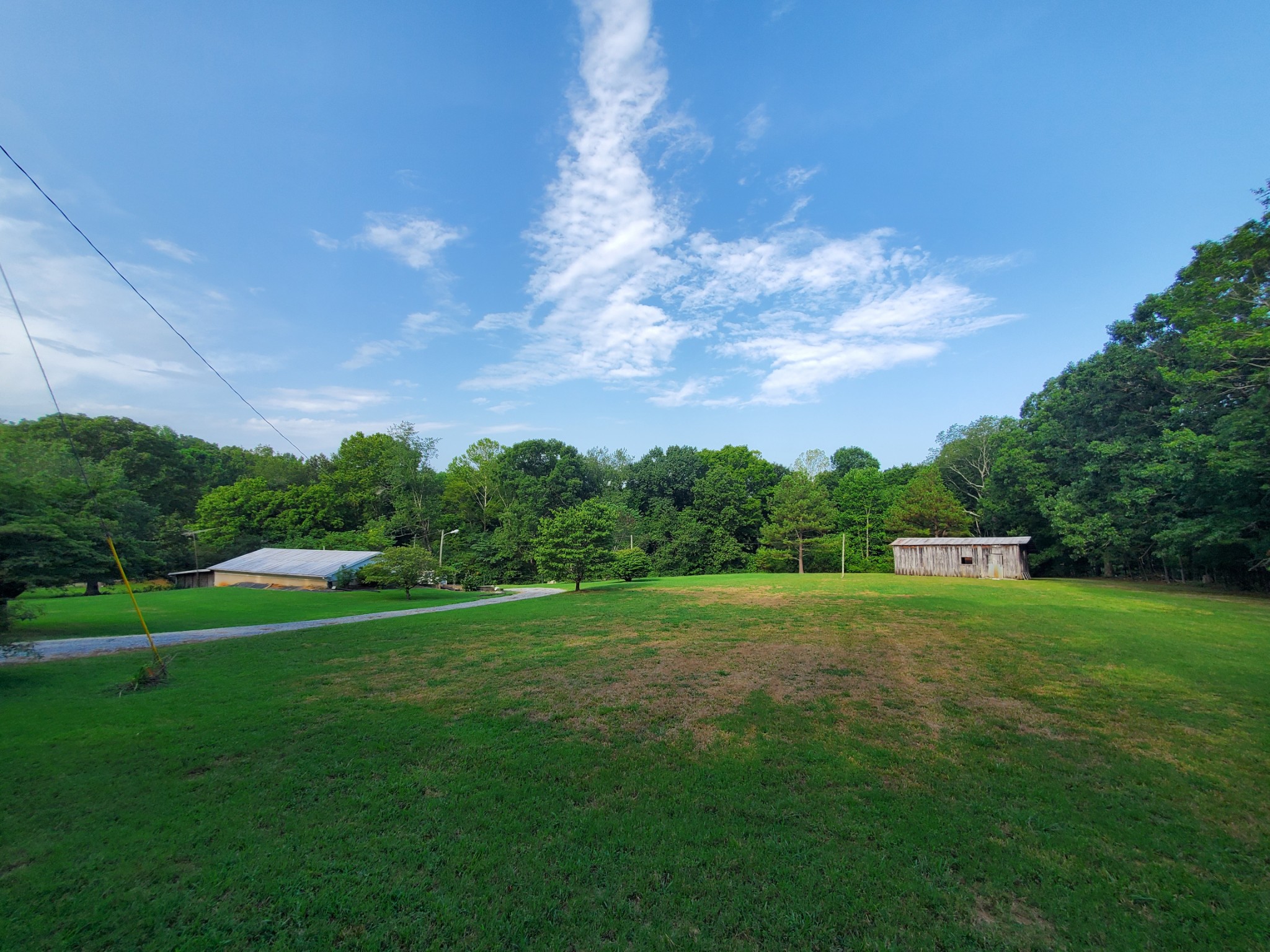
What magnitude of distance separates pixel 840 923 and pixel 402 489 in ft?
182

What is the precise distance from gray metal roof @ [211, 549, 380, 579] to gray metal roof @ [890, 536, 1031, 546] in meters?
40.1

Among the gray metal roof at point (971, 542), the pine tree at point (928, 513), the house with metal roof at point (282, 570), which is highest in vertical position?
the pine tree at point (928, 513)

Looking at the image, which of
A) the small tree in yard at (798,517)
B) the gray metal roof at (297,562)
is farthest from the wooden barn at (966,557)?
the gray metal roof at (297,562)

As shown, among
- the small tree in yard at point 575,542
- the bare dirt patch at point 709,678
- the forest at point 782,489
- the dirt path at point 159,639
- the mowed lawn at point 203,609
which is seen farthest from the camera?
the small tree in yard at point 575,542

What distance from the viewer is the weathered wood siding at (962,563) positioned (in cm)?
3372

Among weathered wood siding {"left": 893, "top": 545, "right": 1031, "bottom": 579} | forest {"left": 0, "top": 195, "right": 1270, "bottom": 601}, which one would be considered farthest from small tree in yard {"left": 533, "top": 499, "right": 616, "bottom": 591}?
weathered wood siding {"left": 893, "top": 545, "right": 1031, "bottom": 579}

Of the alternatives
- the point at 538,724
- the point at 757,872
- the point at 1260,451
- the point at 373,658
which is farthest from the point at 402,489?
the point at 1260,451

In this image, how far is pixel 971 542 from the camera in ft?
115

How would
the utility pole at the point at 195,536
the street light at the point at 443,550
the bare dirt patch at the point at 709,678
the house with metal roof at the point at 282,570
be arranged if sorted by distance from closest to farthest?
the bare dirt patch at the point at 709,678
the house with metal roof at the point at 282,570
the street light at the point at 443,550
the utility pole at the point at 195,536

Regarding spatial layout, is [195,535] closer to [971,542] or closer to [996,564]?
[971,542]

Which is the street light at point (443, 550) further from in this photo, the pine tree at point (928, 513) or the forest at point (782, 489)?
the pine tree at point (928, 513)

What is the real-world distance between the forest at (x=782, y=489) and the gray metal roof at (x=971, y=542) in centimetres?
253

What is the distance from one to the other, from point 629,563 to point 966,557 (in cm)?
2439

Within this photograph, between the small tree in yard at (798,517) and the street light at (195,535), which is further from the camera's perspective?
the small tree in yard at (798,517)
